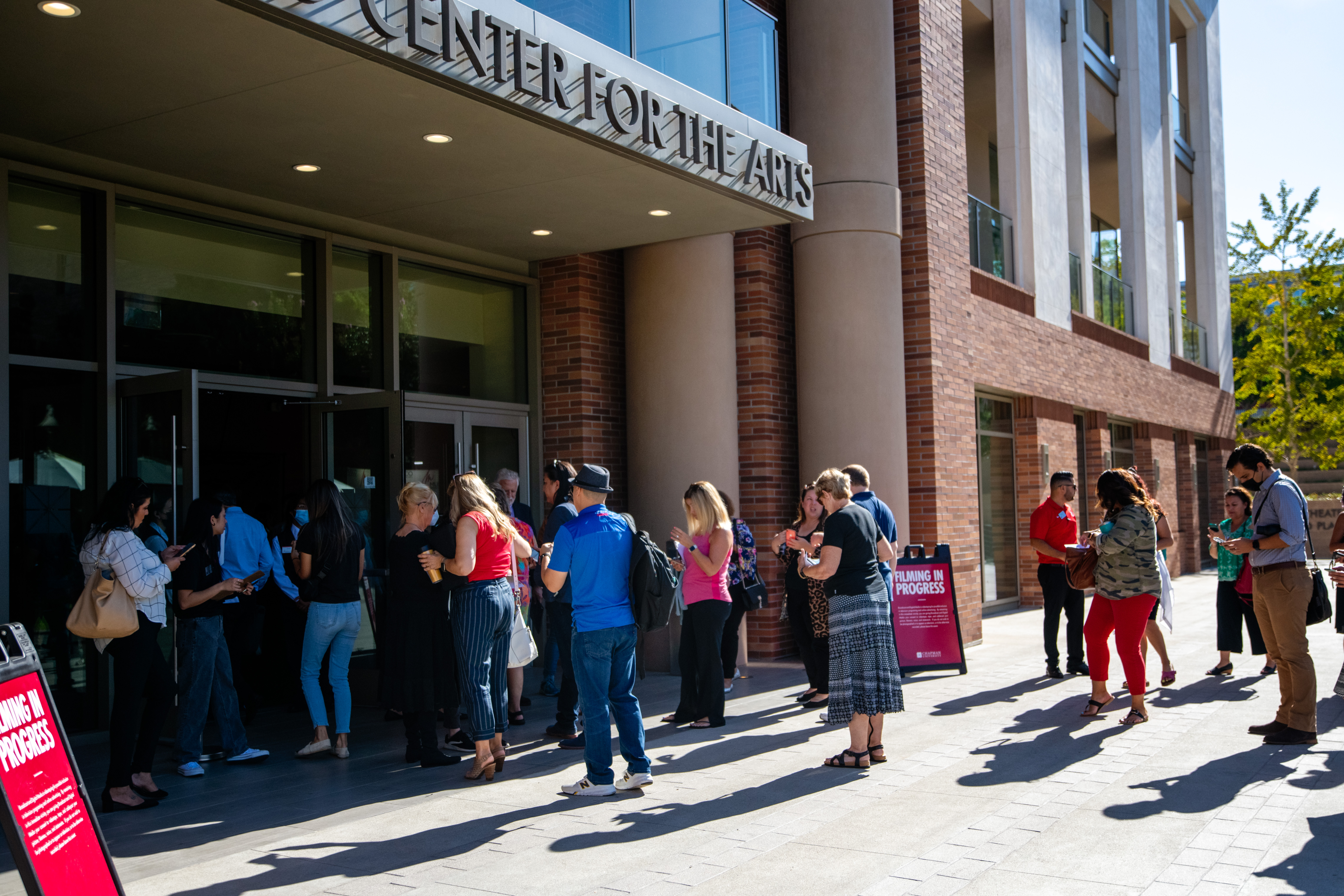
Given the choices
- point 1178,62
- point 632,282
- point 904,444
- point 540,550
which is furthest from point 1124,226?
point 540,550

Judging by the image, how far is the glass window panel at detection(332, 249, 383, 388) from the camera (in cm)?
1011

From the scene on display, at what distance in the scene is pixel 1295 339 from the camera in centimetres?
→ 2998

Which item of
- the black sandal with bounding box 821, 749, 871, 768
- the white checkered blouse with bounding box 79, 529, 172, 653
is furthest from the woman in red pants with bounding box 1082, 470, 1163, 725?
the white checkered blouse with bounding box 79, 529, 172, 653

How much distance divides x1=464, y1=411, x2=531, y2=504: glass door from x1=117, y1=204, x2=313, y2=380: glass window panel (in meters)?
1.86

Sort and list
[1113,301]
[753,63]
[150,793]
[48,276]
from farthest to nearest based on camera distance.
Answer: [1113,301]
[753,63]
[48,276]
[150,793]

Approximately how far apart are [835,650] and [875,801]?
1.04 meters

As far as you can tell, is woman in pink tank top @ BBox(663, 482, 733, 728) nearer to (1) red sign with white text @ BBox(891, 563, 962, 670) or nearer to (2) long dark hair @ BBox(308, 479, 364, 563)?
(2) long dark hair @ BBox(308, 479, 364, 563)

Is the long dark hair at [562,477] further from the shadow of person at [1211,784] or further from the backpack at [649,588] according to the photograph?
the shadow of person at [1211,784]

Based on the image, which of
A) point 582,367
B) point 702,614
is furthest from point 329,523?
A: point 582,367

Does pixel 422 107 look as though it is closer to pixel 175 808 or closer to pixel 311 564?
pixel 311 564

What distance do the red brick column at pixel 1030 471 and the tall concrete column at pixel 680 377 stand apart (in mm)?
5989

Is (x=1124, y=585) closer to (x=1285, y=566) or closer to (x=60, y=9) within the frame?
(x=1285, y=566)

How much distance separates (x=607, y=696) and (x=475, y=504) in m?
1.36

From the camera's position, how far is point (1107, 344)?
19000 millimetres
